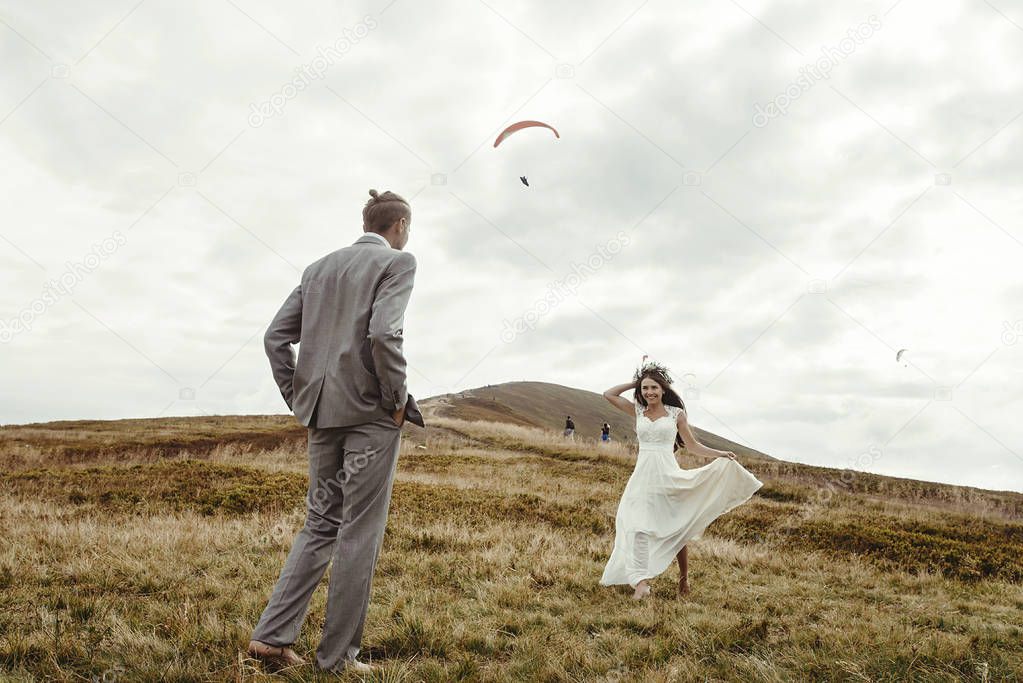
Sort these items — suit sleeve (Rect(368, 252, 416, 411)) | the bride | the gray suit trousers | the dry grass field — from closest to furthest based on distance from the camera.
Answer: suit sleeve (Rect(368, 252, 416, 411))
the gray suit trousers
the dry grass field
the bride

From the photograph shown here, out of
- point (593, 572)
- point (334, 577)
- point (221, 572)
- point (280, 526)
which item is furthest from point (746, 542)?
point (334, 577)

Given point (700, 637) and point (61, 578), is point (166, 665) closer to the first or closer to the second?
point (61, 578)

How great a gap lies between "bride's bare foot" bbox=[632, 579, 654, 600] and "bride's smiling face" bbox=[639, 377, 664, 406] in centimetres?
211

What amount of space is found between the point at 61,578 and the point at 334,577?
3.92 meters

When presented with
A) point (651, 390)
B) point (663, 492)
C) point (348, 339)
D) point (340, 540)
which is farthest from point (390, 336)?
point (663, 492)

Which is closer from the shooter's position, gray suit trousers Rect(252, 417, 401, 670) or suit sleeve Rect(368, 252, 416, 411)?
suit sleeve Rect(368, 252, 416, 411)

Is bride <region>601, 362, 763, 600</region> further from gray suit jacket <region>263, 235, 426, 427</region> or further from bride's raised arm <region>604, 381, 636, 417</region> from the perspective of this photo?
gray suit jacket <region>263, 235, 426, 427</region>

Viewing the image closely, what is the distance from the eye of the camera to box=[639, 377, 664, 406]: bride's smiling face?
7.81 metres

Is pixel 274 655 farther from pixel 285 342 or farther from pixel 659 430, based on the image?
pixel 659 430

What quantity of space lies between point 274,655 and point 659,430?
5104 mm

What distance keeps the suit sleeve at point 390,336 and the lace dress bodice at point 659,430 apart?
456 cm

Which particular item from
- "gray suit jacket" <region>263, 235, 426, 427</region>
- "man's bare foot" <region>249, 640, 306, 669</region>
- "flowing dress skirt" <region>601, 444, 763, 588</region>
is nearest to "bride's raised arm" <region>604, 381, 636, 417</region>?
"flowing dress skirt" <region>601, 444, 763, 588</region>

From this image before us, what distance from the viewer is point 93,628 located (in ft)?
15.3

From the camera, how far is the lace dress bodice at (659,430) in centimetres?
774
